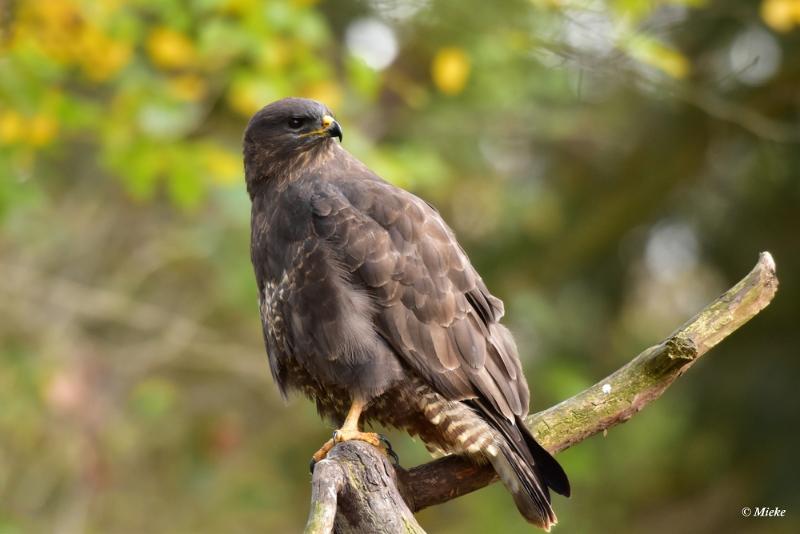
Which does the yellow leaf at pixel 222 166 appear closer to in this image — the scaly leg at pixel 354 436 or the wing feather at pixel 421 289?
the wing feather at pixel 421 289

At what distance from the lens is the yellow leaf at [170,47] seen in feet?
19.5

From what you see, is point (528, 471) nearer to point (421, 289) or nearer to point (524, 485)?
point (524, 485)

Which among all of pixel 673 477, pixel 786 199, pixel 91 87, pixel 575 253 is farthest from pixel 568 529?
pixel 91 87

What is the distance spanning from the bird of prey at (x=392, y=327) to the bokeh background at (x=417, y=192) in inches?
53.1

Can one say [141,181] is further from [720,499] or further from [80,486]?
[720,499]

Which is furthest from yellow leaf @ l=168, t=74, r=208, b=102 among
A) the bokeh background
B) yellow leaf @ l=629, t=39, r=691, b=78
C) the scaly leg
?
the scaly leg

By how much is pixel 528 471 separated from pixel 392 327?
2.15ft

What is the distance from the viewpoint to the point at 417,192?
764 centimetres

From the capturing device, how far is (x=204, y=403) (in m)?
8.27

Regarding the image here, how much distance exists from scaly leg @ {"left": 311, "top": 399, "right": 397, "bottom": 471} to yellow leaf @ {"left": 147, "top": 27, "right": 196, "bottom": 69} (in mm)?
2747

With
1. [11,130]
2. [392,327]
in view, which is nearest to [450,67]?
[11,130]

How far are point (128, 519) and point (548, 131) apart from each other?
13.9 ft

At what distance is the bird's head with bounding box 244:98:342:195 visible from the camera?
4301 mm

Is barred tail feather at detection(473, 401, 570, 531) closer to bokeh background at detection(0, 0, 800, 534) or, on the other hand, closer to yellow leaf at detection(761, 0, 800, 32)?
bokeh background at detection(0, 0, 800, 534)
